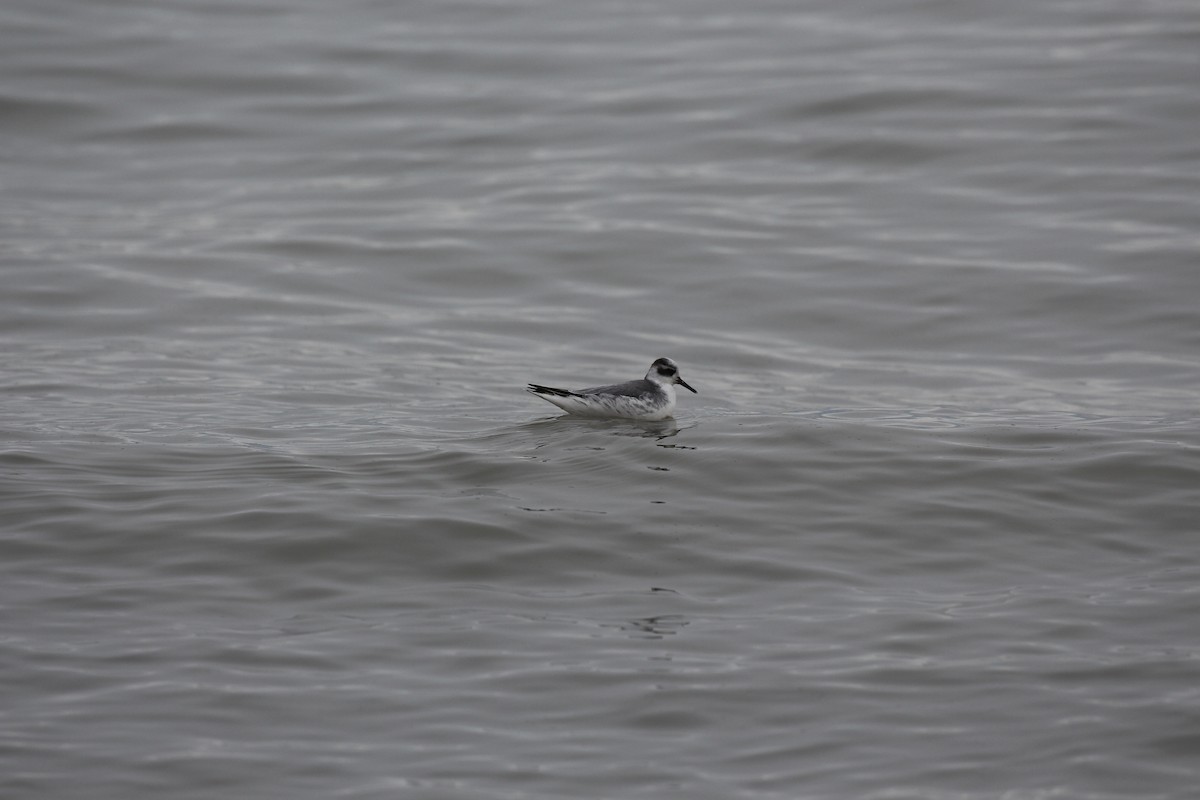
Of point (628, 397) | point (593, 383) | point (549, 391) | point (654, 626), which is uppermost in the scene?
point (549, 391)

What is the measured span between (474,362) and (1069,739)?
31.2 ft

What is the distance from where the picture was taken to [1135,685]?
8102mm

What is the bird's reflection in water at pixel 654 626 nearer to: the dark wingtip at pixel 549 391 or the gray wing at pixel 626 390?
the dark wingtip at pixel 549 391

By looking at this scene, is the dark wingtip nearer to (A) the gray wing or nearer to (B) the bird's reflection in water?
(A) the gray wing

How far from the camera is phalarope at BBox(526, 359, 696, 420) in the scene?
13.2 meters

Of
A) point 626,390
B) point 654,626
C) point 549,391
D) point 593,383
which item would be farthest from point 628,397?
point 654,626

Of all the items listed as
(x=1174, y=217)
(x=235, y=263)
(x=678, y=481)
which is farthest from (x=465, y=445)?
(x=1174, y=217)

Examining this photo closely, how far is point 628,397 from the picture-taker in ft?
44.0

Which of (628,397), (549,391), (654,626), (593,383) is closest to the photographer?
(654,626)

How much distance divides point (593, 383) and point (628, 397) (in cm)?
187

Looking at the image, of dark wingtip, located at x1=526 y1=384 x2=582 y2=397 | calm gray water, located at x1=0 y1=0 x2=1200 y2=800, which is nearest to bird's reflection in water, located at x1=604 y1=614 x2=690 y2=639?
calm gray water, located at x1=0 y1=0 x2=1200 y2=800

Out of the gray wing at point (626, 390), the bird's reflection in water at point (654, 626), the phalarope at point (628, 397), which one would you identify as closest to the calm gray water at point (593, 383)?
the bird's reflection in water at point (654, 626)

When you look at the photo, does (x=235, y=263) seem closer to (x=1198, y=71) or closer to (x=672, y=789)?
(x=672, y=789)

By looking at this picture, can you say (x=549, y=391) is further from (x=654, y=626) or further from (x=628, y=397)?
(x=654, y=626)
